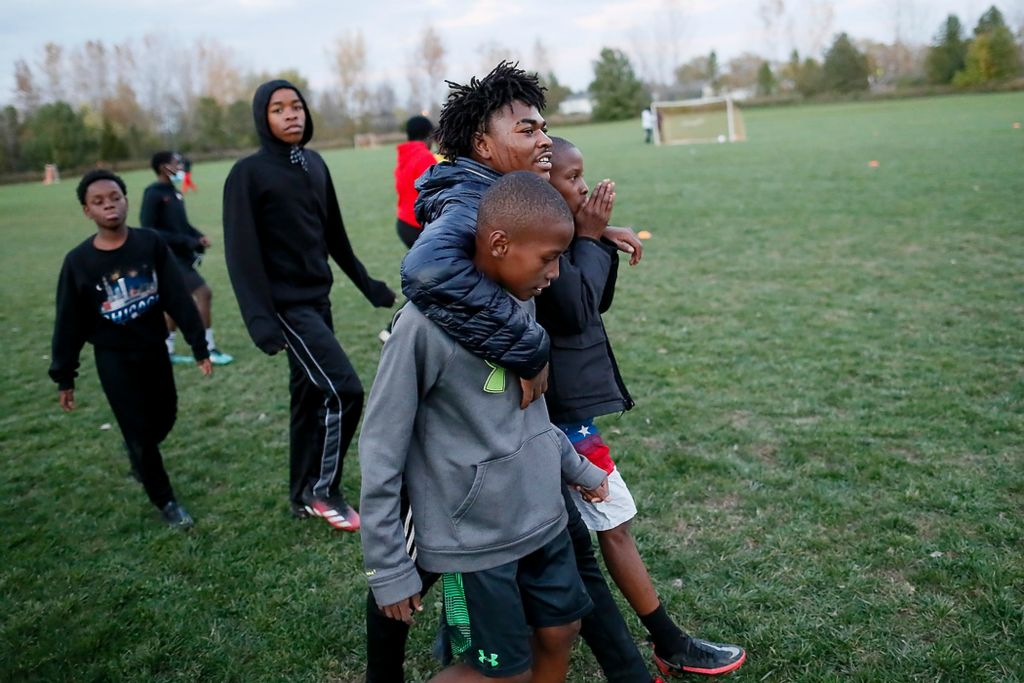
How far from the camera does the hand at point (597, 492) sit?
253 centimetres

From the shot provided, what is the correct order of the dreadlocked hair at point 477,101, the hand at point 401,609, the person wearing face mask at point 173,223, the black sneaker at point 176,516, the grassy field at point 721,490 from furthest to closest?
the person wearing face mask at point 173,223 < the black sneaker at point 176,516 < the grassy field at point 721,490 < the dreadlocked hair at point 477,101 < the hand at point 401,609

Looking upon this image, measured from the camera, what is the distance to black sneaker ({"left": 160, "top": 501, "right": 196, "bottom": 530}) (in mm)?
4316

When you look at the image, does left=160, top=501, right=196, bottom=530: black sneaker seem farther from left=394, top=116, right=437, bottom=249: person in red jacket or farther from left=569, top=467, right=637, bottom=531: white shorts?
left=394, top=116, right=437, bottom=249: person in red jacket

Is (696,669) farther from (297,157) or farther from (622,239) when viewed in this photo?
(297,157)

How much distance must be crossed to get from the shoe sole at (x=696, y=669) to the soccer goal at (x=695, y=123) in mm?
31530

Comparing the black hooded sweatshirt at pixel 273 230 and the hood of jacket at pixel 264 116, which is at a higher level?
the hood of jacket at pixel 264 116

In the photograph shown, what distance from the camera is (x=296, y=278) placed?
161 inches

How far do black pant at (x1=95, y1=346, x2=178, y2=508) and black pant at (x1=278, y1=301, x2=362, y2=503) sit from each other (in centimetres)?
70

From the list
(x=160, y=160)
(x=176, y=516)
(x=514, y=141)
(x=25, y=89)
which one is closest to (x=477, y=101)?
(x=514, y=141)

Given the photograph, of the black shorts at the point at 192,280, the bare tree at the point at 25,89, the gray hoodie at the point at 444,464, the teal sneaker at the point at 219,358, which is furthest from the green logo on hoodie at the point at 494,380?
the bare tree at the point at 25,89

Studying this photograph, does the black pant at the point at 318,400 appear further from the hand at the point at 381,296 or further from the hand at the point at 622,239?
the hand at the point at 622,239

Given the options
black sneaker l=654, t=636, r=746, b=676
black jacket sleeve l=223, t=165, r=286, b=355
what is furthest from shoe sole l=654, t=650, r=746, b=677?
black jacket sleeve l=223, t=165, r=286, b=355

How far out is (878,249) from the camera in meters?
9.48

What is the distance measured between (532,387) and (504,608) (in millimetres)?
581
